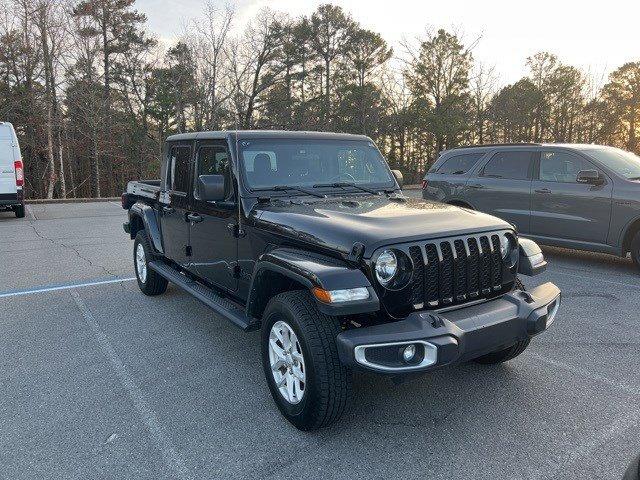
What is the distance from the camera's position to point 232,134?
4.16 m

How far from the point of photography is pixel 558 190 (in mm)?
7480

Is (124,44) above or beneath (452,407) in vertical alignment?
above

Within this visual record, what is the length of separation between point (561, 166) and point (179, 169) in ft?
18.9

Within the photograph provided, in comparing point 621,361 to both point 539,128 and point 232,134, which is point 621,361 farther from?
point 539,128

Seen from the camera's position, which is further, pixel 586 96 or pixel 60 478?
pixel 586 96

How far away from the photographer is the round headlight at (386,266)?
2.84m

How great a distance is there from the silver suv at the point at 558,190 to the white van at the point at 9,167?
11.0 metres

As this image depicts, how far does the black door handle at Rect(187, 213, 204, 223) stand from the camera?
4.50 metres

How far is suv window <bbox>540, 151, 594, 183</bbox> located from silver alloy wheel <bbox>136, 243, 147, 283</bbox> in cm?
602

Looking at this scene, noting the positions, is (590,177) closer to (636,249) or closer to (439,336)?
(636,249)

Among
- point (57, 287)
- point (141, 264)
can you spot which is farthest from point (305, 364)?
point (57, 287)

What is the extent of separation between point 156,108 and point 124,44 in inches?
184

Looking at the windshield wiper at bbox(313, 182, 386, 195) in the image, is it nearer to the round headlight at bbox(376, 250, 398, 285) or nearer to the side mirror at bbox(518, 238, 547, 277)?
the side mirror at bbox(518, 238, 547, 277)

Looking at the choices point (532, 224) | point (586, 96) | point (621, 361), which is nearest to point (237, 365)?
point (621, 361)
